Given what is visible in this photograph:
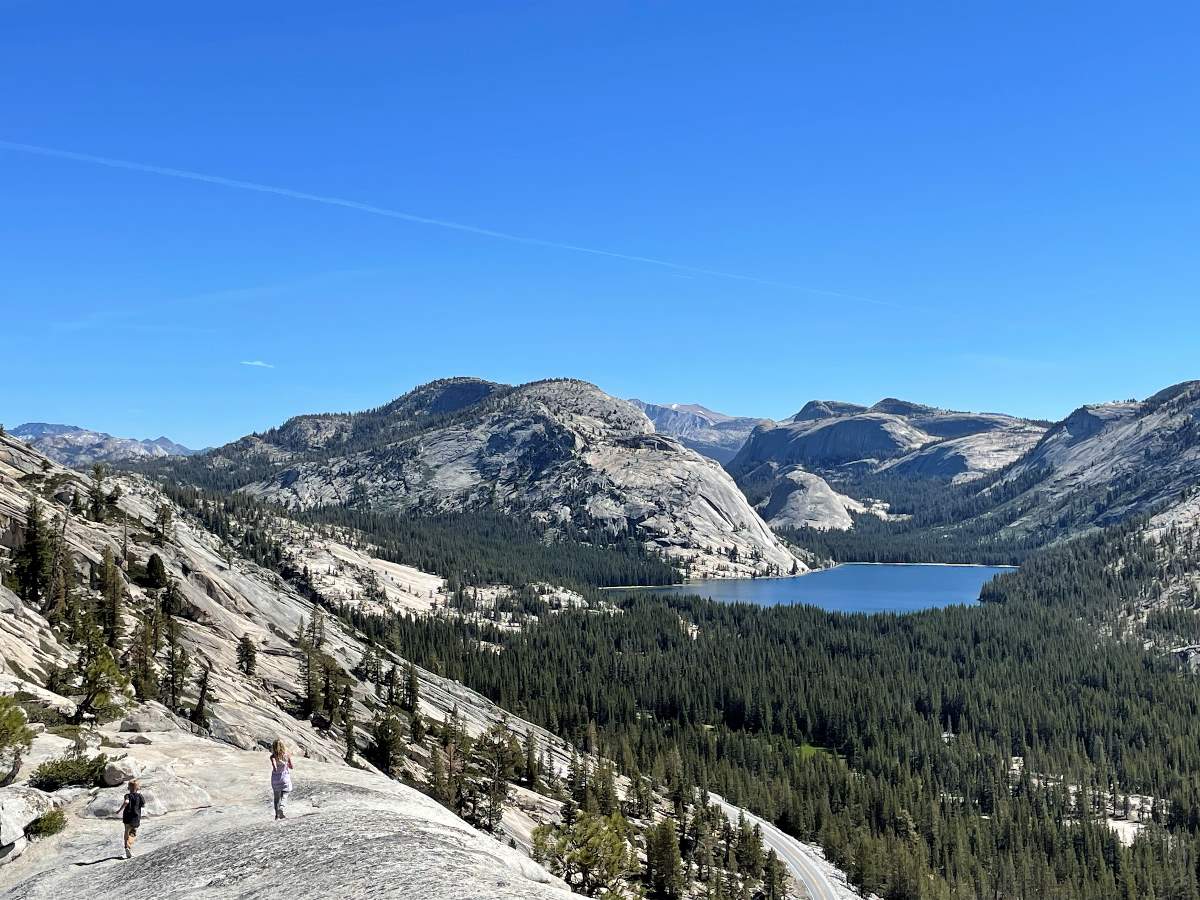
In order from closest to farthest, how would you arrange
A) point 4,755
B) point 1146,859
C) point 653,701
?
1. point 4,755
2. point 1146,859
3. point 653,701

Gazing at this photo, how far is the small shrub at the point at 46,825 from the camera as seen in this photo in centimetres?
3250

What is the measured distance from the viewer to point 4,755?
122 feet

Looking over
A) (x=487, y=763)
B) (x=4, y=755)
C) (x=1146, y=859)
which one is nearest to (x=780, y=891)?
(x=487, y=763)

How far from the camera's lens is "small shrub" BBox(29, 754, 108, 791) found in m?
35.7

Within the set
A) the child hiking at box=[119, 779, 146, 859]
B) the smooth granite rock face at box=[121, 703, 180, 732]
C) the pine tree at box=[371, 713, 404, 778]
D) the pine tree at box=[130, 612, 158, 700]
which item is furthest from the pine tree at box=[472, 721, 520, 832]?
the child hiking at box=[119, 779, 146, 859]

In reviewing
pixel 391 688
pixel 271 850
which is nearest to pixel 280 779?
pixel 271 850

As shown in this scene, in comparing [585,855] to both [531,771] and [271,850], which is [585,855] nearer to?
[271,850]

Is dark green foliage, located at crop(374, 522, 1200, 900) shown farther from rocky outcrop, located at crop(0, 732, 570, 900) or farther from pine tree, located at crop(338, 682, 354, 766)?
Result: rocky outcrop, located at crop(0, 732, 570, 900)

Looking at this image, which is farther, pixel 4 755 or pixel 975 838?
pixel 975 838

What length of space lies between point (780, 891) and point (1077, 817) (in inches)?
2906

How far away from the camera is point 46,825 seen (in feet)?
107

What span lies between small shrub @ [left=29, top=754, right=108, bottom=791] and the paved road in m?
93.7

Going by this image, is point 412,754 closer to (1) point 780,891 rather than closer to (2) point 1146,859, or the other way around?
(1) point 780,891

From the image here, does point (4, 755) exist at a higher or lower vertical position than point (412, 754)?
higher
